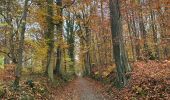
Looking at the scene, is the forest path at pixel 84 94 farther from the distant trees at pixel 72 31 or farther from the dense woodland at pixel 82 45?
the distant trees at pixel 72 31

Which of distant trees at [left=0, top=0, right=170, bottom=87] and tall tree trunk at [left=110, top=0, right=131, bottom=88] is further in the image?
distant trees at [left=0, top=0, right=170, bottom=87]

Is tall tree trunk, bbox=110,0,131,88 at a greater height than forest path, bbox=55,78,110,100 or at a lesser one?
greater

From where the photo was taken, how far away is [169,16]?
27.0 m

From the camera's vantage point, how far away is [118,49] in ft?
54.4

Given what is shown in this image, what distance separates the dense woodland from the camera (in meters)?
13.2

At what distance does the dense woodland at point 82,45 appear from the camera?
13.2 meters

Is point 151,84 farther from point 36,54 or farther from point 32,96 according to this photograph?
point 36,54

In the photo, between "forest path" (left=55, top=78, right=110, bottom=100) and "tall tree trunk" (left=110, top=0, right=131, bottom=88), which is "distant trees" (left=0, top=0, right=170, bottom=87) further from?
"forest path" (left=55, top=78, right=110, bottom=100)

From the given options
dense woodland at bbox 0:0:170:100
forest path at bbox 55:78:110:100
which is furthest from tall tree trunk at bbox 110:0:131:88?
forest path at bbox 55:78:110:100

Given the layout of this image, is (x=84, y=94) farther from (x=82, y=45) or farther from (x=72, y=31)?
(x=72, y=31)

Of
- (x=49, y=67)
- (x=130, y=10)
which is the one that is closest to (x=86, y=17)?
(x=130, y=10)

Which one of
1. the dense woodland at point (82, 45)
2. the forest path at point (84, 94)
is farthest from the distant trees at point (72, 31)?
the forest path at point (84, 94)

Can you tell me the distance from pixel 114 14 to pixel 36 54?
7949 mm

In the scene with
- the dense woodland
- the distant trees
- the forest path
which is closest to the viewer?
the dense woodland
